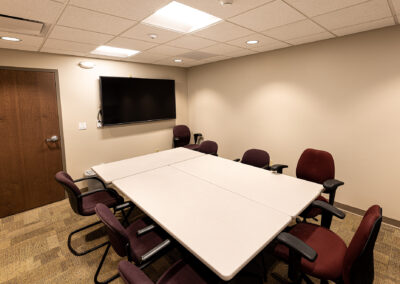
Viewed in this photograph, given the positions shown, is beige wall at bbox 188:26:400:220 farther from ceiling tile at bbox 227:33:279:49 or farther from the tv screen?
the tv screen

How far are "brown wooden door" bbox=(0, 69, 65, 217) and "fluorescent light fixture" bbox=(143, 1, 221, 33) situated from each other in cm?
224

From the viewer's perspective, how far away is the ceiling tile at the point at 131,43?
8.79 feet

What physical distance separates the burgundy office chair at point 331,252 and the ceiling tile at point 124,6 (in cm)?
200

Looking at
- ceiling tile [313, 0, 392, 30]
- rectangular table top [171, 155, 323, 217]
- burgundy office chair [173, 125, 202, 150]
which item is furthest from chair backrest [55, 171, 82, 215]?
ceiling tile [313, 0, 392, 30]

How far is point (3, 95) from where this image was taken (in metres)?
2.95

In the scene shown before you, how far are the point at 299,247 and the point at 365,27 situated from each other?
2600 millimetres

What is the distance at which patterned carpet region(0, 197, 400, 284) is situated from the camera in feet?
6.60

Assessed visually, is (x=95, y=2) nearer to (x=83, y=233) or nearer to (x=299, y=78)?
(x=83, y=233)

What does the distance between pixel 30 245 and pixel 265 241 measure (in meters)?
2.74

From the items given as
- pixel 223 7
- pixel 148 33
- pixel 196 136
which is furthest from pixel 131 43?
pixel 196 136

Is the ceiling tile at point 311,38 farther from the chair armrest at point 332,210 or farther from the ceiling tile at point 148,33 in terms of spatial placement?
the chair armrest at point 332,210

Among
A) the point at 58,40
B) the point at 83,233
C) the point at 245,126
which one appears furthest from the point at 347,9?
the point at 83,233

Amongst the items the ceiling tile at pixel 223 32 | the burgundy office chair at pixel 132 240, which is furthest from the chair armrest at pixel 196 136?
the burgundy office chair at pixel 132 240

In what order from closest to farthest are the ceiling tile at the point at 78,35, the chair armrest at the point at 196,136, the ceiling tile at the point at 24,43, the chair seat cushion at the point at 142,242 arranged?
the chair seat cushion at the point at 142,242 < the ceiling tile at the point at 78,35 < the ceiling tile at the point at 24,43 < the chair armrest at the point at 196,136
